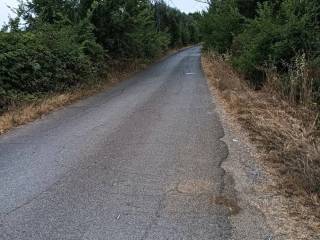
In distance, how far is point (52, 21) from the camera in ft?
68.7

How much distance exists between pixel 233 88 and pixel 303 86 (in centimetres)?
518

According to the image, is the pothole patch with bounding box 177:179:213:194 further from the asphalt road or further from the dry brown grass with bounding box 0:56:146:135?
the dry brown grass with bounding box 0:56:146:135

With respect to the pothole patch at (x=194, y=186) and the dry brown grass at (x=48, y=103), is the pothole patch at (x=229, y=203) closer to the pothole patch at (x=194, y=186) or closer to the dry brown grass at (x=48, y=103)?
the pothole patch at (x=194, y=186)

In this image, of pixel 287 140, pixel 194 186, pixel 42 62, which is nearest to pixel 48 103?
pixel 42 62

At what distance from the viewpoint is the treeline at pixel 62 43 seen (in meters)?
13.5

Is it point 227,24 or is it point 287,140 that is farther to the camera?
point 227,24

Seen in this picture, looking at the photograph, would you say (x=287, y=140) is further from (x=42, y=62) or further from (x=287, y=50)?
(x=42, y=62)

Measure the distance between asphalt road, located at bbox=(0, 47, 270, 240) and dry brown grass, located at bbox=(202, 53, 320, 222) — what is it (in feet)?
2.36

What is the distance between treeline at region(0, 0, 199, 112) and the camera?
13484 millimetres

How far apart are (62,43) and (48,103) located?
403 cm

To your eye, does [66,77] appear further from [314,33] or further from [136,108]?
[314,33]

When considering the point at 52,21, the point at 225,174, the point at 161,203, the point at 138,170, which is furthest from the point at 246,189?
the point at 52,21

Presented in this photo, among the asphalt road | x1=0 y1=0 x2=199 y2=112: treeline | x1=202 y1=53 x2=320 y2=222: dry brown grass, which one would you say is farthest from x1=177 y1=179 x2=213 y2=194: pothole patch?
x1=0 y1=0 x2=199 y2=112: treeline

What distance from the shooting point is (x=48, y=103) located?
44.1 feet
